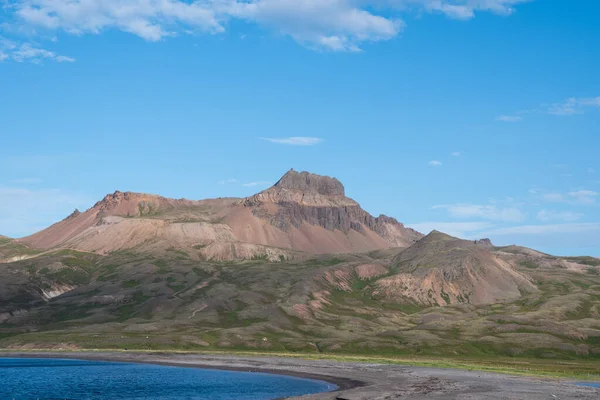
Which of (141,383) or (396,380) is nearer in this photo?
(141,383)

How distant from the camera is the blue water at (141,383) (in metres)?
111

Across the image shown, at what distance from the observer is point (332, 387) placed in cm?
12256

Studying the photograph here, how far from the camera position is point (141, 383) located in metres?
131

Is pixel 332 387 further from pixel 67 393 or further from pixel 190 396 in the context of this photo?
pixel 67 393

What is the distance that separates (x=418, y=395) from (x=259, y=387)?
34.4 metres

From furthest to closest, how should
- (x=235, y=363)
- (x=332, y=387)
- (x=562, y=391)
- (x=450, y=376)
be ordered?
(x=235, y=363), (x=450, y=376), (x=332, y=387), (x=562, y=391)

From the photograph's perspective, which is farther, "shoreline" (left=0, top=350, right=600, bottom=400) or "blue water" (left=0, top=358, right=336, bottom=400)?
"blue water" (left=0, top=358, right=336, bottom=400)

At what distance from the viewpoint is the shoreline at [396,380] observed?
103 metres

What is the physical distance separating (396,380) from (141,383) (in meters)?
51.9

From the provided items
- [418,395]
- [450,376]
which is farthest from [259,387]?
[450,376]

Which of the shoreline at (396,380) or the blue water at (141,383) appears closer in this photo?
the shoreline at (396,380)

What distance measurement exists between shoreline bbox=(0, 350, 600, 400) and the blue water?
832 centimetres

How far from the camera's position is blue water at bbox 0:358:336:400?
11076cm

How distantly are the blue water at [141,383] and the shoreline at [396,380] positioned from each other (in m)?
8.32
